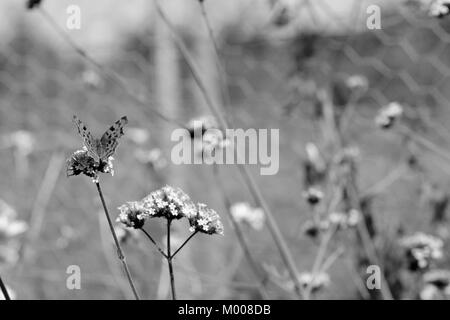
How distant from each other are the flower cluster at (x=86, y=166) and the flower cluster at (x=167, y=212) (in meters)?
0.05

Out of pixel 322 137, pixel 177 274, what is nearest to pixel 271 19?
pixel 322 137

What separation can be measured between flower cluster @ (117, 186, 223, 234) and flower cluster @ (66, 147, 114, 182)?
1.8 inches

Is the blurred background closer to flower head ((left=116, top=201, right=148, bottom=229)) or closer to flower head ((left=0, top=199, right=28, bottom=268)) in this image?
flower head ((left=0, top=199, right=28, bottom=268))

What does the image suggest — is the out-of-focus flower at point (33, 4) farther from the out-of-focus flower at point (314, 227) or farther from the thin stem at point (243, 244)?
the out-of-focus flower at point (314, 227)

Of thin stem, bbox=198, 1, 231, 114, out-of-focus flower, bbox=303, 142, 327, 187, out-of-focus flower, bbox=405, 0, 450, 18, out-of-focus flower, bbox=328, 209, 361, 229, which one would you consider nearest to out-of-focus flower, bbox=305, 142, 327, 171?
out-of-focus flower, bbox=303, 142, 327, 187

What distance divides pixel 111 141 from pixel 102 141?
0.01 metres

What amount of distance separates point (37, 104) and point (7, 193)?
3.08 ft

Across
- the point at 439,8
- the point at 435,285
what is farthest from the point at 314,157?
the point at 439,8

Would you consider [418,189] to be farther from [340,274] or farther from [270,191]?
[270,191]

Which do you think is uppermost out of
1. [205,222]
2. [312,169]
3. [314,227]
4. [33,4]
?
[33,4]

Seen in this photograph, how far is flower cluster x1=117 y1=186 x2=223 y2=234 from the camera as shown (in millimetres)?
582

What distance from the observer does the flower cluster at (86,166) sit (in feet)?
1.83

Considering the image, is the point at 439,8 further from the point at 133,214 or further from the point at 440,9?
the point at 133,214

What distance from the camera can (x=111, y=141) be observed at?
22.4 inches
